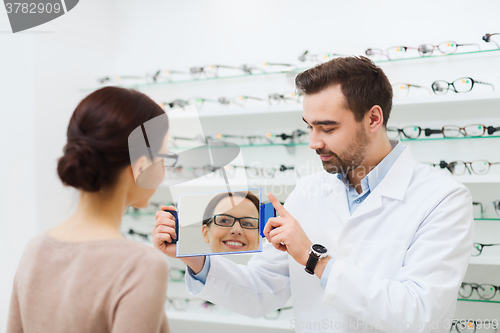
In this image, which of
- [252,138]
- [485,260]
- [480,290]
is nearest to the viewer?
[485,260]

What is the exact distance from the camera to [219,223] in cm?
117

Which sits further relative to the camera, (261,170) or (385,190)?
(261,170)

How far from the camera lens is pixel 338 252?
128 centimetres

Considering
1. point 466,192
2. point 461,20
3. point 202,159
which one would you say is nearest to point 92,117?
point 466,192

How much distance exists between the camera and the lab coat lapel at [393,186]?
1270 millimetres

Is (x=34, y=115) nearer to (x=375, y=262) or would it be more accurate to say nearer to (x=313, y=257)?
(x=313, y=257)

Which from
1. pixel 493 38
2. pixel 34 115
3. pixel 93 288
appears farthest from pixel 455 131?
pixel 34 115

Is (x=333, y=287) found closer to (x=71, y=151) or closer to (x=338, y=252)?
(x=338, y=252)

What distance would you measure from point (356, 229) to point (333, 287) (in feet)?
0.88

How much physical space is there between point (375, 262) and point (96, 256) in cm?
84

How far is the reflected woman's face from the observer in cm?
112

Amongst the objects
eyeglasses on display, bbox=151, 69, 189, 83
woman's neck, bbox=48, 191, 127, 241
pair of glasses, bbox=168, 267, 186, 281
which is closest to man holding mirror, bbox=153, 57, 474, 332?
woman's neck, bbox=48, 191, 127, 241

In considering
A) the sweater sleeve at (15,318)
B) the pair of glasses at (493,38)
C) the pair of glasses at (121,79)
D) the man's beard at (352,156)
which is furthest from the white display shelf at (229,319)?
the pair of glasses at (493,38)

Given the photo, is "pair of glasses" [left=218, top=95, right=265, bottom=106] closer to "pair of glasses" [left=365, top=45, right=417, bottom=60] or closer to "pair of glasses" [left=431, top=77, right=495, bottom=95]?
"pair of glasses" [left=365, top=45, right=417, bottom=60]
